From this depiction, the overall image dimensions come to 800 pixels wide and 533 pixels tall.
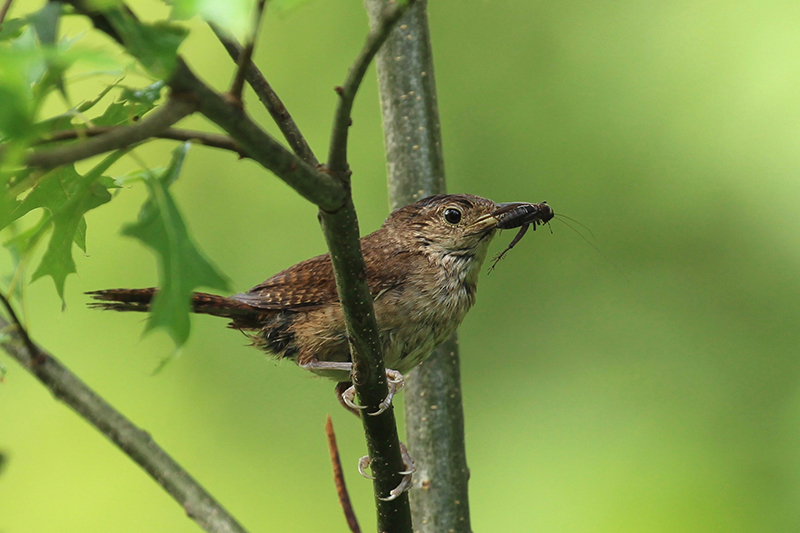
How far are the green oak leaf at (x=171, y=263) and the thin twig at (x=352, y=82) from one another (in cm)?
23

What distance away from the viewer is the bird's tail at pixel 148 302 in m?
1.86

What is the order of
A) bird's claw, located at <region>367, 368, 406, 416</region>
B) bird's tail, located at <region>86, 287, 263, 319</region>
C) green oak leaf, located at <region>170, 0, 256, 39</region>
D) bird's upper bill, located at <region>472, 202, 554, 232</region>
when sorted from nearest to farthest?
green oak leaf, located at <region>170, 0, 256, 39</region>, bird's claw, located at <region>367, 368, 406, 416</region>, bird's tail, located at <region>86, 287, 263, 319</region>, bird's upper bill, located at <region>472, 202, 554, 232</region>

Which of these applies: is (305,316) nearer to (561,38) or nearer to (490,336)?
(490,336)

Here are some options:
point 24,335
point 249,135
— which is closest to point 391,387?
point 24,335

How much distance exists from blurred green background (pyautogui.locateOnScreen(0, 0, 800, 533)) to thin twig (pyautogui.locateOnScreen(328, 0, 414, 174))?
305 cm

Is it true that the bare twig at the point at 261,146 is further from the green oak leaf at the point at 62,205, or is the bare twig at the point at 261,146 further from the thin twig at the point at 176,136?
the green oak leaf at the point at 62,205

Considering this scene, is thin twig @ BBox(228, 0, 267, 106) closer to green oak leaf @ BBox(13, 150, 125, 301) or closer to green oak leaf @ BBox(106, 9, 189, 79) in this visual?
green oak leaf @ BBox(106, 9, 189, 79)

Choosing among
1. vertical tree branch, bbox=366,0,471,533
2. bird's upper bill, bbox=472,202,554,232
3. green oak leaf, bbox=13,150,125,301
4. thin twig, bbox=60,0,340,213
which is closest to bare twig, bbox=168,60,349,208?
thin twig, bbox=60,0,340,213

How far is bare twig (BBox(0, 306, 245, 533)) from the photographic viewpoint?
195cm

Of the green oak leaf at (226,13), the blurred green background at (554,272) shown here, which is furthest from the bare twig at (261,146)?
the blurred green background at (554,272)

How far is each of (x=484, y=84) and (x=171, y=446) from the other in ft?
9.27

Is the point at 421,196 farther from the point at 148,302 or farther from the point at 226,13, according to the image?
the point at 226,13

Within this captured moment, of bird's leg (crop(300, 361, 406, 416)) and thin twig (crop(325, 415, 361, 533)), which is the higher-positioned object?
bird's leg (crop(300, 361, 406, 416))

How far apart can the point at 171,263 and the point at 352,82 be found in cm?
32
